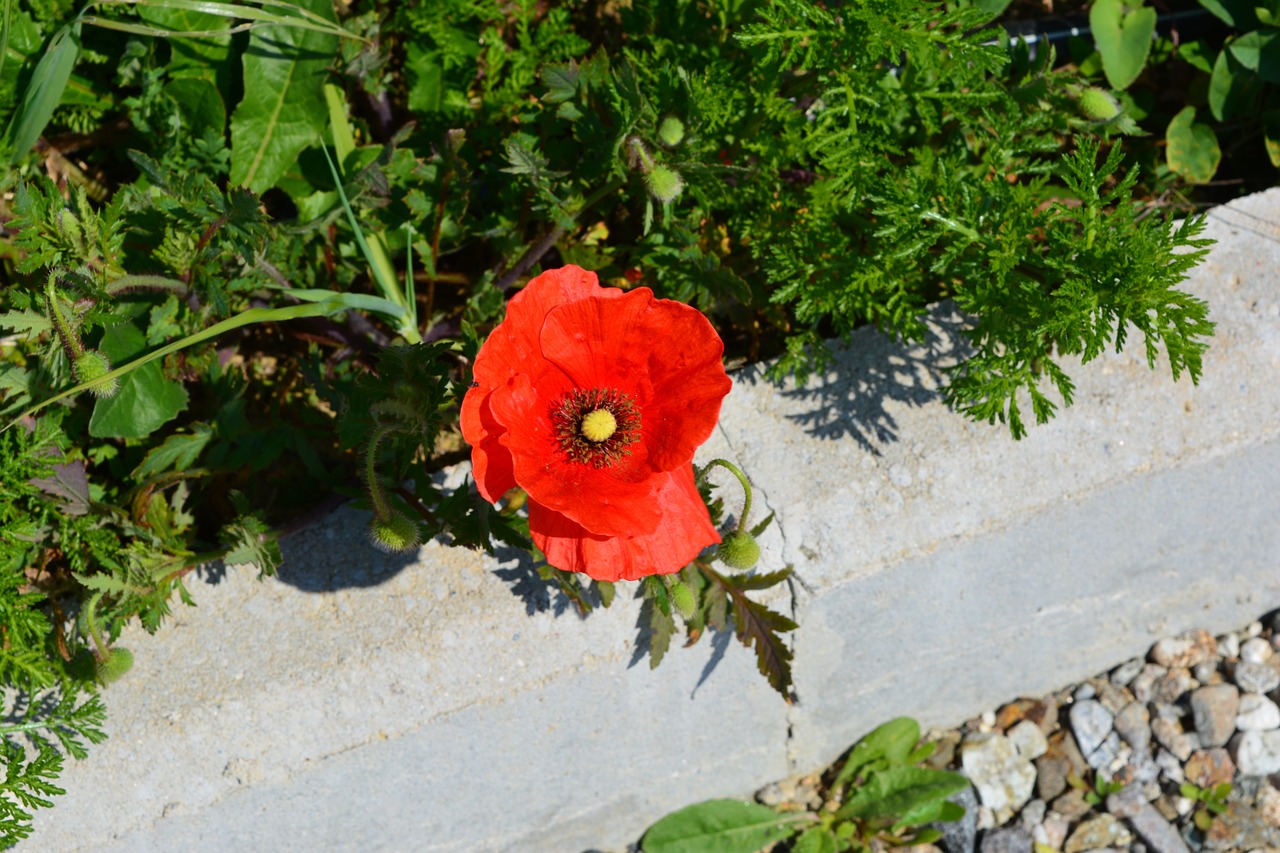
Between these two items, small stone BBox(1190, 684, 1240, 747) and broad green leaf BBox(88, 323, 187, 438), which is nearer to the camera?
broad green leaf BBox(88, 323, 187, 438)

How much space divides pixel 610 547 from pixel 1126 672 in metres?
2.23

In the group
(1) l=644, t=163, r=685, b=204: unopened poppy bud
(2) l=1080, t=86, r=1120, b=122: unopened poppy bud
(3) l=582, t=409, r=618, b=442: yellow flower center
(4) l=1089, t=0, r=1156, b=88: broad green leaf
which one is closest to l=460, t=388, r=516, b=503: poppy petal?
(3) l=582, t=409, r=618, b=442: yellow flower center

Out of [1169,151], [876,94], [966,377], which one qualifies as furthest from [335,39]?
[1169,151]

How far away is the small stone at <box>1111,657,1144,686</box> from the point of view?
10.7ft

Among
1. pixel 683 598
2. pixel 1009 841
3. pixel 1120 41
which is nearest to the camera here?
pixel 683 598

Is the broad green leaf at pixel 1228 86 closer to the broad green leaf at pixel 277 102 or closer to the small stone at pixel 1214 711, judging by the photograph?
the small stone at pixel 1214 711

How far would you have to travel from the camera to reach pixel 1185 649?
3266 mm

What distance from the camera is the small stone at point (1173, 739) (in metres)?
3.25

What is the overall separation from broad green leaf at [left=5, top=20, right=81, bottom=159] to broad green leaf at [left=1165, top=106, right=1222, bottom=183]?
2.63 metres

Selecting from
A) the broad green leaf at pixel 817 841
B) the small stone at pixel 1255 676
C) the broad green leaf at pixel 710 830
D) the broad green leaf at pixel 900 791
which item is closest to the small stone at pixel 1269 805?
the small stone at pixel 1255 676

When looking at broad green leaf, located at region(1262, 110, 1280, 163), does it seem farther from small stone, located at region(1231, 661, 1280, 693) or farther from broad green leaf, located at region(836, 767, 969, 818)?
broad green leaf, located at region(836, 767, 969, 818)

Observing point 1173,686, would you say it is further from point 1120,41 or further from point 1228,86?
point 1120,41

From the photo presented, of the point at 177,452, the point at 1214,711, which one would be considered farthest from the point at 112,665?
the point at 1214,711

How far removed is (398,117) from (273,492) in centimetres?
101
